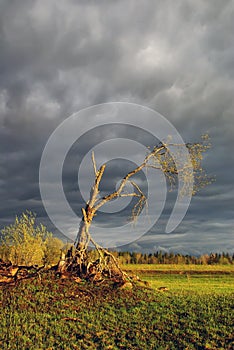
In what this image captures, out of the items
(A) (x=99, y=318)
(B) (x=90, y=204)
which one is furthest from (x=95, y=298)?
(B) (x=90, y=204)

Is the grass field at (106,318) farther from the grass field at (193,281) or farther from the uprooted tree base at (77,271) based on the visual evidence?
the grass field at (193,281)

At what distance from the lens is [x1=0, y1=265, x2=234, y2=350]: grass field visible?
12469 mm

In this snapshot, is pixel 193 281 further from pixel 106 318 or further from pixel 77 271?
pixel 106 318

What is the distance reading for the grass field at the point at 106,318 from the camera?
40.9 ft

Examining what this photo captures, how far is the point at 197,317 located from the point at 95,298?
5.02 m

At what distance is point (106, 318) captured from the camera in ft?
48.9

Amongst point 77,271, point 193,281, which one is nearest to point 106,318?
point 77,271

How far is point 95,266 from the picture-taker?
2178 centimetres

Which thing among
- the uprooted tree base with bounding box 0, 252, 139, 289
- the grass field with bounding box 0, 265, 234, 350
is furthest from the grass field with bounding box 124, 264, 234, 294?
the grass field with bounding box 0, 265, 234, 350

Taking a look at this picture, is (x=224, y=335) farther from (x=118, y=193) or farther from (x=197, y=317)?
(x=118, y=193)

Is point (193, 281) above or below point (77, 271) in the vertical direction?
below

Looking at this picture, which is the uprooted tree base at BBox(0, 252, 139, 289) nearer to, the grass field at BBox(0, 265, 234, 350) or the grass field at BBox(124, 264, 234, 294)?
the grass field at BBox(0, 265, 234, 350)

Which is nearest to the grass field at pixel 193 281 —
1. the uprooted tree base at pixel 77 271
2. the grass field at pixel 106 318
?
the uprooted tree base at pixel 77 271

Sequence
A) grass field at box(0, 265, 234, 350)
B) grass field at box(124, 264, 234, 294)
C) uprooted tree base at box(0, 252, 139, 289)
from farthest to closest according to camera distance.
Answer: grass field at box(124, 264, 234, 294), uprooted tree base at box(0, 252, 139, 289), grass field at box(0, 265, 234, 350)
